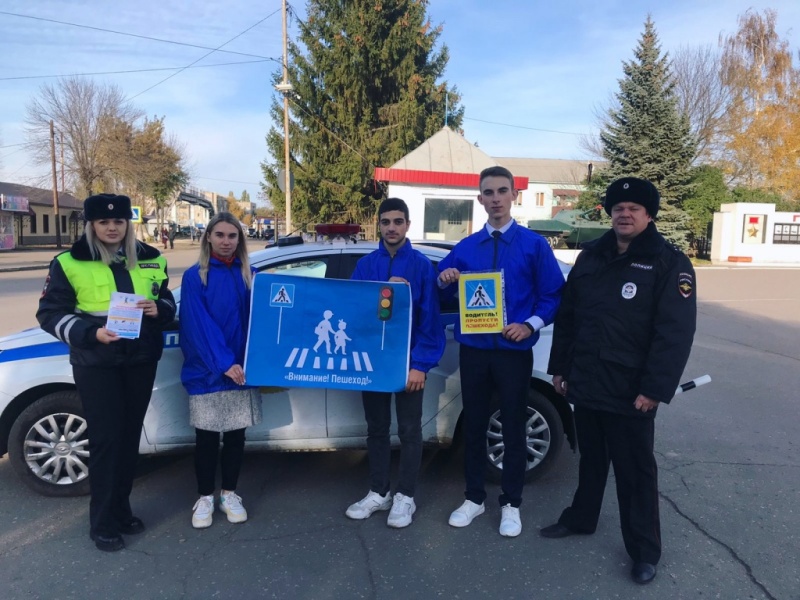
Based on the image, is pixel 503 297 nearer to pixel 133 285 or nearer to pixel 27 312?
pixel 133 285

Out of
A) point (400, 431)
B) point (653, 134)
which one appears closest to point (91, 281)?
point (400, 431)

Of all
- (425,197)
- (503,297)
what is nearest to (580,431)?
(503,297)

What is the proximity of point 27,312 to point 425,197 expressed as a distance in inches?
369

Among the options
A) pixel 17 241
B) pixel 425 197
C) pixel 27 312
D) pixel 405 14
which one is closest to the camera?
pixel 27 312

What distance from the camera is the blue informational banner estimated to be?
11.3ft

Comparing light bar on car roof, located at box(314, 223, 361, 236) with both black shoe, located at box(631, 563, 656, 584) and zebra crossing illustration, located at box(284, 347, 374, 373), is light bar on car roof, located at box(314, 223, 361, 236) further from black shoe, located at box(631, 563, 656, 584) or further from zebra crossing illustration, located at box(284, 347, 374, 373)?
black shoe, located at box(631, 563, 656, 584)

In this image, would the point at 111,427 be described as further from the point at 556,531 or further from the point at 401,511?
the point at 556,531

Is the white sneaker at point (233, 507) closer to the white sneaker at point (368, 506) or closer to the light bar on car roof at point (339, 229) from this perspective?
the white sneaker at point (368, 506)

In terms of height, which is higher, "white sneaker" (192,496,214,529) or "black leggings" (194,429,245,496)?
"black leggings" (194,429,245,496)

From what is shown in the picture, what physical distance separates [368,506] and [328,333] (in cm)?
109

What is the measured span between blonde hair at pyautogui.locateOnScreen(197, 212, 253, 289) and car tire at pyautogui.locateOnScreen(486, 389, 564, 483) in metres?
1.87

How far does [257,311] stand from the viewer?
3.45m

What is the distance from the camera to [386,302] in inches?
135

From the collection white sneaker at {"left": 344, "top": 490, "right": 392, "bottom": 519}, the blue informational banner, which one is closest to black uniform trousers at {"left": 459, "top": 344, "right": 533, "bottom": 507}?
the blue informational banner
